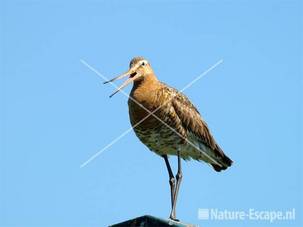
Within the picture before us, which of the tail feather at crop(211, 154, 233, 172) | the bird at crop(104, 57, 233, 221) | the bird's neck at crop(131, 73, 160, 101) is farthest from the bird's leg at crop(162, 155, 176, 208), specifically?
the bird's neck at crop(131, 73, 160, 101)

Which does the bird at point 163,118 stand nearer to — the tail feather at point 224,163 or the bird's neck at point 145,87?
the bird's neck at point 145,87

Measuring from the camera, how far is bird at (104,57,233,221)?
39.7 feet

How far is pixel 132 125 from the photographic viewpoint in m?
12.3

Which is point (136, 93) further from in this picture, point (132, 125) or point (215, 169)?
point (215, 169)

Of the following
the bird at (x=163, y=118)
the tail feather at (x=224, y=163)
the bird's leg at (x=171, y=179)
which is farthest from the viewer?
the tail feather at (x=224, y=163)

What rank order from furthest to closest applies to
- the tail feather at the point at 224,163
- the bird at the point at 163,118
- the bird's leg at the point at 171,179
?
the tail feather at the point at 224,163 < the bird's leg at the point at 171,179 < the bird at the point at 163,118

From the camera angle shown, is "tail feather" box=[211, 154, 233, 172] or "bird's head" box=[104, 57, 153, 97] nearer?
"bird's head" box=[104, 57, 153, 97]

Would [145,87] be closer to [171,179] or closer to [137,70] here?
[137,70]

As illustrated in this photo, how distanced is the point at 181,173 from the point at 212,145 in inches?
32.1

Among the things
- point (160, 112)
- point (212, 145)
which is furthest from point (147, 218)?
point (212, 145)

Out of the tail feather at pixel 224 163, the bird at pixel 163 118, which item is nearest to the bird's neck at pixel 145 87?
the bird at pixel 163 118

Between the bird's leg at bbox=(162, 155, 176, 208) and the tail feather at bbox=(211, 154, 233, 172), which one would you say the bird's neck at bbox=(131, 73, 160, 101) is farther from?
the tail feather at bbox=(211, 154, 233, 172)

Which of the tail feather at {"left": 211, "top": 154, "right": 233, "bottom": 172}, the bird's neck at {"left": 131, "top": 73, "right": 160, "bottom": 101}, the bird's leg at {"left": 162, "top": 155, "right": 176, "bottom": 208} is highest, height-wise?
the bird's neck at {"left": 131, "top": 73, "right": 160, "bottom": 101}

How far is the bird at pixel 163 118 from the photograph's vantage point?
12094 millimetres
